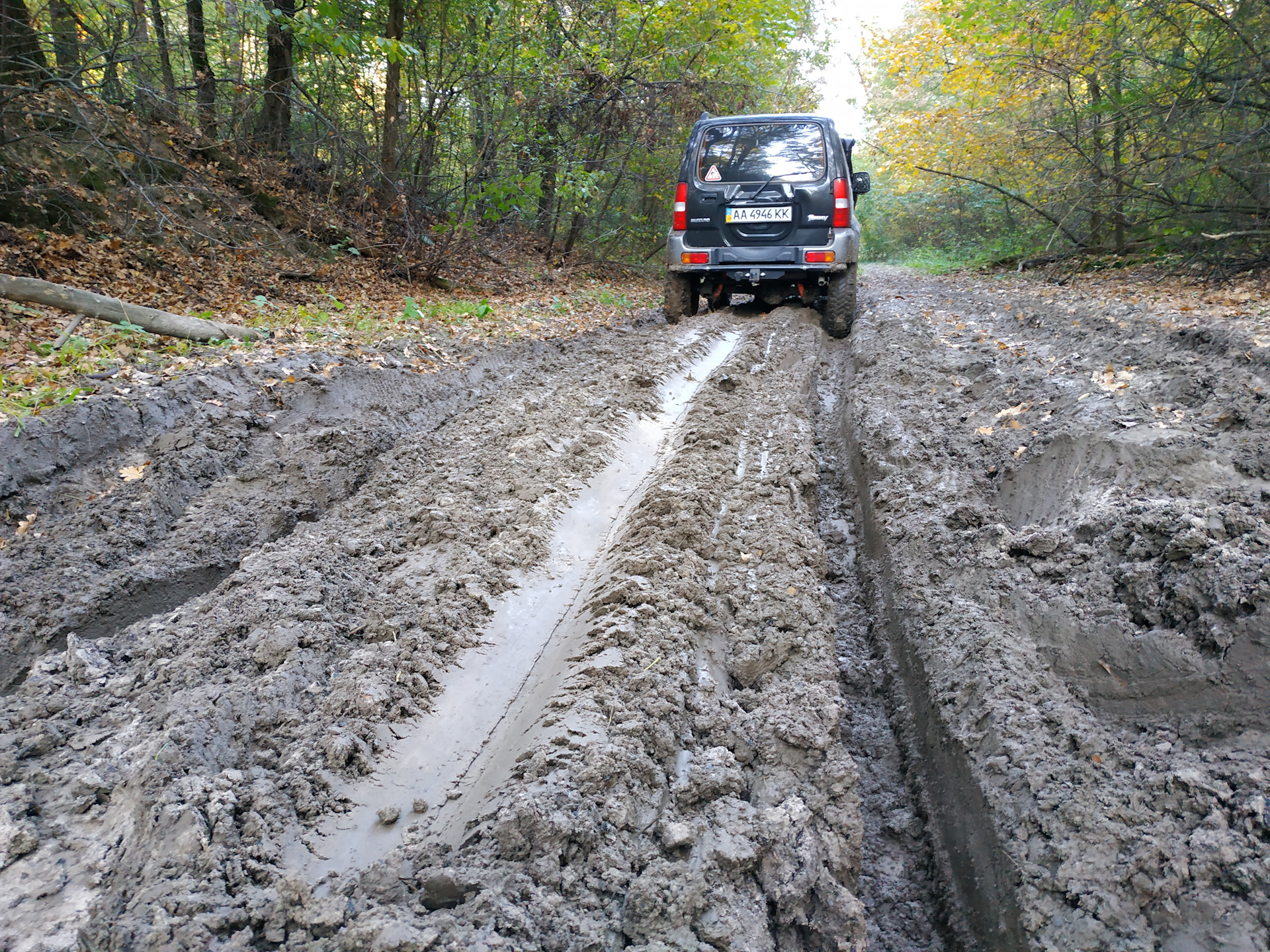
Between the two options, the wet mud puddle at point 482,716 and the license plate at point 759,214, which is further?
the license plate at point 759,214

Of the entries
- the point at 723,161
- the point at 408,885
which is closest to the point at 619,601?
the point at 408,885

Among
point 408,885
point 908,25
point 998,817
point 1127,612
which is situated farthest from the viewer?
point 908,25

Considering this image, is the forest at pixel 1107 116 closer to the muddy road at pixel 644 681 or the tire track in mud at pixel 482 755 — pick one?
the muddy road at pixel 644 681

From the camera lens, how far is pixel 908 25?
61.1ft

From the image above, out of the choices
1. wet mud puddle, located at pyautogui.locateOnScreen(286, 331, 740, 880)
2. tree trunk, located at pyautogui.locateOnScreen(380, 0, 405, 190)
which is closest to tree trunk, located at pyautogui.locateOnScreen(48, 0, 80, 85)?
tree trunk, located at pyautogui.locateOnScreen(380, 0, 405, 190)

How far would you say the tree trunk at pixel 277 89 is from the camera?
8769 mm

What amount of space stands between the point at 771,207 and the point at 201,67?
7640 mm

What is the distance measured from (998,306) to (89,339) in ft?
32.4

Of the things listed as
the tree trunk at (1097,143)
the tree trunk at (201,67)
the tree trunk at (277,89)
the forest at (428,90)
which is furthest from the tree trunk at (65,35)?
the tree trunk at (1097,143)

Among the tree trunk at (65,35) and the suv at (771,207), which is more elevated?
the tree trunk at (65,35)

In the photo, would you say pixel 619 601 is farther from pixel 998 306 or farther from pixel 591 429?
pixel 998 306

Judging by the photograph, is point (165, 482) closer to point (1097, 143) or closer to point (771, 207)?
point (771, 207)

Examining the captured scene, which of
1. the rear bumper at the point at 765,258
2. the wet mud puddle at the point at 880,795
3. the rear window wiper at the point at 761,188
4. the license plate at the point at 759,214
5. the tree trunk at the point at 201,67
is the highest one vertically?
the tree trunk at the point at 201,67

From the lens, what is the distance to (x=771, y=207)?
288 inches
